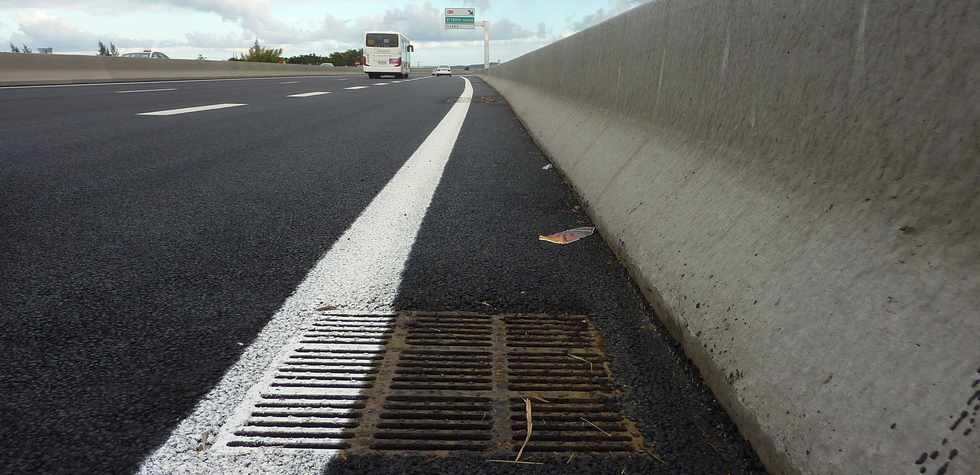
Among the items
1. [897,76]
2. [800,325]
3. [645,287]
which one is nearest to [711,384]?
[800,325]

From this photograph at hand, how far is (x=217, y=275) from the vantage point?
253 cm

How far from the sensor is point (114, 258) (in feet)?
8.80

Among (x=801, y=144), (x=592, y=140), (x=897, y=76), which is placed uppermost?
(x=897, y=76)

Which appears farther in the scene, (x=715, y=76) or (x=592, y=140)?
(x=592, y=140)

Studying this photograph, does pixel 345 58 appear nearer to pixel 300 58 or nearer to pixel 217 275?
pixel 300 58

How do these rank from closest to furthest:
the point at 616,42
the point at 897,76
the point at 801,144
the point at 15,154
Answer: the point at 897,76
the point at 801,144
the point at 616,42
the point at 15,154

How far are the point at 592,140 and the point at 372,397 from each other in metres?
2.76

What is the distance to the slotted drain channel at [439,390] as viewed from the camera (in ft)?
4.98

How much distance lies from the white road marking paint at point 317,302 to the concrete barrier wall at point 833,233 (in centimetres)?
100

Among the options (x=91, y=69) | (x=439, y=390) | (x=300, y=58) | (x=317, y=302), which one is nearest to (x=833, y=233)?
→ (x=439, y=390)

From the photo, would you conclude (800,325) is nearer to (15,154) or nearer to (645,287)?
(645,287)

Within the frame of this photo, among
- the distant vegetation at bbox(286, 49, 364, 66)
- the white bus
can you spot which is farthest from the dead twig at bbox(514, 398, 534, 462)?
the distant vegetation at bbox(286, 49, 364, 66)

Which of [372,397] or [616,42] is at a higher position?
[616,42]

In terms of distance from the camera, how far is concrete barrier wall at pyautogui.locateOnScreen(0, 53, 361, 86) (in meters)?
15.6
